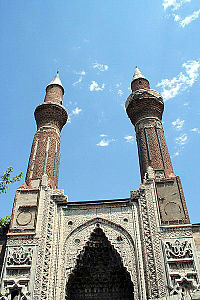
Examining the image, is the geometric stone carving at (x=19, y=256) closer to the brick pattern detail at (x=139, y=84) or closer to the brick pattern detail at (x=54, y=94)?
the brick pattern detail at (x=54, y=94)

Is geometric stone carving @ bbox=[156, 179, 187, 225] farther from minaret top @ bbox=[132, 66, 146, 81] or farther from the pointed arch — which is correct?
minaret top @ bbox=[132, 66, 146, 81]

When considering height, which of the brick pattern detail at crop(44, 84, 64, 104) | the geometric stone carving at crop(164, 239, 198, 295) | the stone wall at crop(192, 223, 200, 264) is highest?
the brick pattern detail at crop(44, 84, 64, 104)

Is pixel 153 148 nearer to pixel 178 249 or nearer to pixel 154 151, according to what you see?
pixel 154 151

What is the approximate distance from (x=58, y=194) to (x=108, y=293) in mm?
3978

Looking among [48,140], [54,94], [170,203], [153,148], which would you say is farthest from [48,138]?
[170,203]

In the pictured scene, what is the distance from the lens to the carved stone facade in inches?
346

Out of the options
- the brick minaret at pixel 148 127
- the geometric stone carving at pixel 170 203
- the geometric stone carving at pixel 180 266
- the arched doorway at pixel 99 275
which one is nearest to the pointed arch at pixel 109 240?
the arched doorway at pixel 99 275

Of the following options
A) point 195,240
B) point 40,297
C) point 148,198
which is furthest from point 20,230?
point 195,240

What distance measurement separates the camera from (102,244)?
A: 10.3 meters

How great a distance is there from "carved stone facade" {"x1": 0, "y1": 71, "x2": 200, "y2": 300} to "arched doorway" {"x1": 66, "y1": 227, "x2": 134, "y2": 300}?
0.11ft

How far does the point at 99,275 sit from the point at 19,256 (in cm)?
296

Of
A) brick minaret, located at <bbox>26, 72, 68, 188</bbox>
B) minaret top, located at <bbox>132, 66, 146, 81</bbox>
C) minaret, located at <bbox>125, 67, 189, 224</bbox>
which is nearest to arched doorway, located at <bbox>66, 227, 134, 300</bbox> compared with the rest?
minaret, located at <bbox>125, 67, 189, 224</bbox>

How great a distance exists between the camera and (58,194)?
432 inches

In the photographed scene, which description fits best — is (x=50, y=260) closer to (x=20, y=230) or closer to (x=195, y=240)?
(x=20, y=230)
